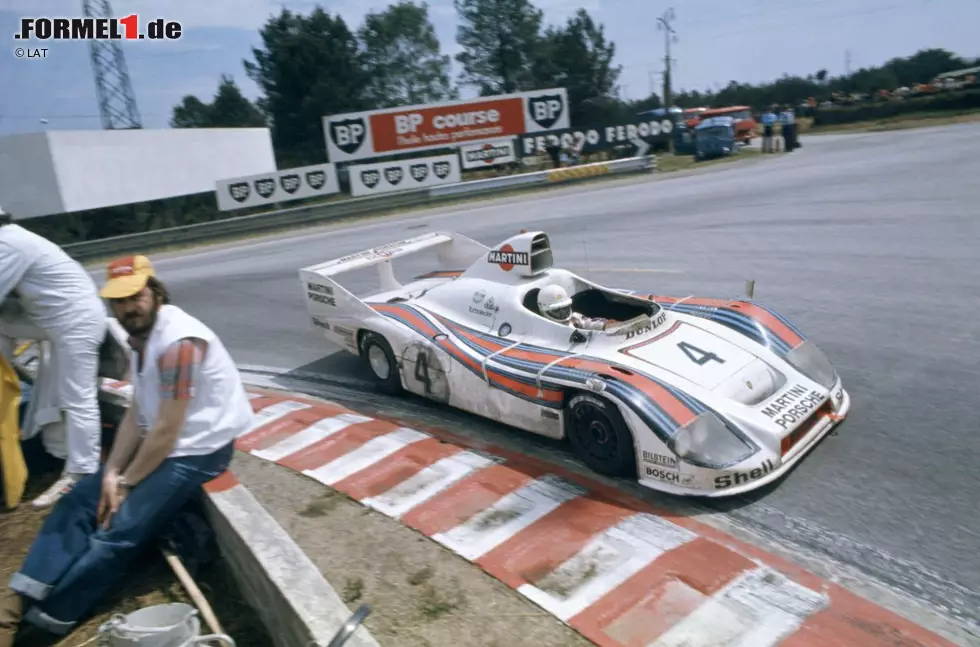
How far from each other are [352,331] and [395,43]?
5344 cm

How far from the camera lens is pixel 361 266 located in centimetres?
816

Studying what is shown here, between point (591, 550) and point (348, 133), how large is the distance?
26.1m

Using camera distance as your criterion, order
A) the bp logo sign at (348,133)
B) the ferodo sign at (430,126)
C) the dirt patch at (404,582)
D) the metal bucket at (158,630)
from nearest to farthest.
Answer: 1. the metal bucket at (158,630)
2. the dirt patch at (404,582)
3. the bp logo sign at (348,133)
4. the ferodo sign at (430,126)

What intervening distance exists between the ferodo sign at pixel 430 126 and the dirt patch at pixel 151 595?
81.6 ft

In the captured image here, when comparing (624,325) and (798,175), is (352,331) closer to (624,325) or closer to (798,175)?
(624,325)

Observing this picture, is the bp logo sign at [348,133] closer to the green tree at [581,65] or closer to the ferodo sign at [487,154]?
the ferodo sign at [487,154]

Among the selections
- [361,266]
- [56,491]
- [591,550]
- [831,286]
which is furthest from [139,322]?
[831,286]

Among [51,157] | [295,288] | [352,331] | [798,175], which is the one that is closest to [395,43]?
[51,157]

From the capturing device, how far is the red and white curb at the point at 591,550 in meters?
3.50

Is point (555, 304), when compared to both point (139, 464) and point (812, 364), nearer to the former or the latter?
point (812, 364)

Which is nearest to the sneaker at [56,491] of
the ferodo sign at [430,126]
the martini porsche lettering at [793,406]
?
the martini porsche lettering at [793,406]

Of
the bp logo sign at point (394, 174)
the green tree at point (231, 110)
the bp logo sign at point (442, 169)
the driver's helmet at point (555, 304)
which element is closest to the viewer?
the driver's helmet at point (555, 304)

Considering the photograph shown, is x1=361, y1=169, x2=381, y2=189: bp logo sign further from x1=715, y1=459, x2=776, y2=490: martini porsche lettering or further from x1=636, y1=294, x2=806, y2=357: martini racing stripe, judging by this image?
x1=715, y1=459, x2=776, y2=490: martini porsche lettering

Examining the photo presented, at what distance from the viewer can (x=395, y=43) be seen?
56344mm
